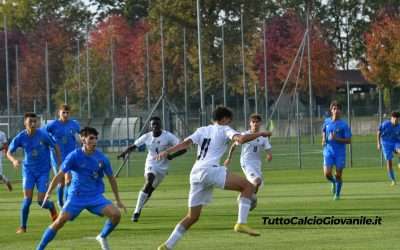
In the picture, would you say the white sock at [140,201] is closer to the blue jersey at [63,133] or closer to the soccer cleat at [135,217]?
the soccer cleat at [135,217]

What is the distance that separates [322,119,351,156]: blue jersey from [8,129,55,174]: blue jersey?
8.26 m

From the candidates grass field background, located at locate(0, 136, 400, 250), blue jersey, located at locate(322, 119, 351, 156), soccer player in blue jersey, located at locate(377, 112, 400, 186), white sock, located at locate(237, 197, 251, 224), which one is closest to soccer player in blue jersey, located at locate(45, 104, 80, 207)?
grass field background, located at locate(0, 136, 400, 250)

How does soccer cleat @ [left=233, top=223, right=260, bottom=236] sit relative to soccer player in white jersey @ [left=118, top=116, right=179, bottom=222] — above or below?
below

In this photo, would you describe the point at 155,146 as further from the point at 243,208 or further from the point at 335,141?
the point at 243,208

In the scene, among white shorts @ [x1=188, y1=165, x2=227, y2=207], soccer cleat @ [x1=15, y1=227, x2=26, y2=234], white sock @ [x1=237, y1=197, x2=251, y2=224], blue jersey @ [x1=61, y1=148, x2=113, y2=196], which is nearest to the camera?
blue jersey @ [x1=61, y1=148, x2=113, y2=196]

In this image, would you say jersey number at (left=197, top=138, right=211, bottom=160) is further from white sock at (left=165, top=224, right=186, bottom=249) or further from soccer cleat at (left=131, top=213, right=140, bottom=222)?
soccer cleat at (left=131, top=213, right=140, bottom=222)

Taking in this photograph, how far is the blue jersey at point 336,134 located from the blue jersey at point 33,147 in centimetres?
826

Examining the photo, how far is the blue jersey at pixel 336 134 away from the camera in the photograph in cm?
2756

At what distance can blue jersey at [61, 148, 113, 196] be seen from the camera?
53.3 feet

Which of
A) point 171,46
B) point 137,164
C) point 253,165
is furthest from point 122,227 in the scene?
point 171,46

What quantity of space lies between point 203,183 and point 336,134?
37.4 ft

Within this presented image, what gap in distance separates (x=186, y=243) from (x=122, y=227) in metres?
3.41

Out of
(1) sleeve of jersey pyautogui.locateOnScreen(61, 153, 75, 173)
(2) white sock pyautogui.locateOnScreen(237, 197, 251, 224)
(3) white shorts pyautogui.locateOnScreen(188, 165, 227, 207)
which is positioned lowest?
(2) white sock pyautogui.locateOnScreen(237, 197, 251, 224)

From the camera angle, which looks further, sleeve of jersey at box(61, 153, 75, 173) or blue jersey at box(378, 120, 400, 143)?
blue jersey at box(378, 120, 400, 143)
